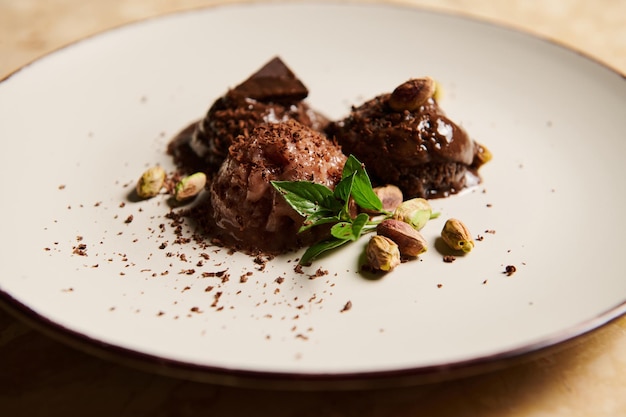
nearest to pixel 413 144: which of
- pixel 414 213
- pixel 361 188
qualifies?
pixel 414 213

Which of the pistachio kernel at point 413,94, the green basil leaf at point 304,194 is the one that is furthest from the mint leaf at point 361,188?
the pistachio kernel at point 413,94

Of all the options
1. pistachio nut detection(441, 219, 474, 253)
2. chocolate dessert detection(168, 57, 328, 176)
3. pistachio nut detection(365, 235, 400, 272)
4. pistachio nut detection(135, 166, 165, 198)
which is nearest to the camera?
pistachio nut detection(365, 235, 400, 272)

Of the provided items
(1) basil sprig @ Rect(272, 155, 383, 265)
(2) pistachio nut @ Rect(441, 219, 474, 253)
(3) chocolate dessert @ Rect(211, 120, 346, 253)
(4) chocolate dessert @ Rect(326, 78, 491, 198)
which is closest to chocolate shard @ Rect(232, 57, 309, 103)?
(4) chocolate dessert @ Rect(326, 78, 491, 198)

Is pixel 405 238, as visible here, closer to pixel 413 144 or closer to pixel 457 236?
pixel 457 236

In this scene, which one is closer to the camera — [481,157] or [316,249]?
[316,249]

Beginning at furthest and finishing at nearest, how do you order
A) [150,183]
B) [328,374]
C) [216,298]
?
[150,183] → [216,298] → [328,374]

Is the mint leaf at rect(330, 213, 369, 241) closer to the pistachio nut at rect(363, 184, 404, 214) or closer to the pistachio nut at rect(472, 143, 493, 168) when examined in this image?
the pistachio nut at rect(363, 184, 404, 214)
